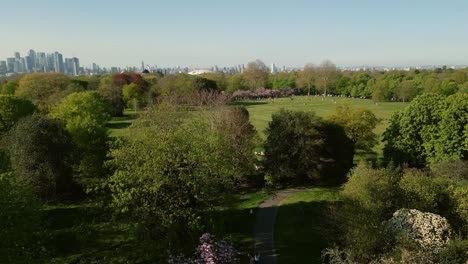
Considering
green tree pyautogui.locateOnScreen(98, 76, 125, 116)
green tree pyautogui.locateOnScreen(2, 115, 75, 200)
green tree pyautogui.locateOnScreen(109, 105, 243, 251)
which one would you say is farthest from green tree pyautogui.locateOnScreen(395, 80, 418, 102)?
green tree pyautogui.locateOnScreen(109, 105, 243, 251)

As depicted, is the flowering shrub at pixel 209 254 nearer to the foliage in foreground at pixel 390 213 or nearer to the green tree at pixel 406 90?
the foliage in foreground at pixel 390 213

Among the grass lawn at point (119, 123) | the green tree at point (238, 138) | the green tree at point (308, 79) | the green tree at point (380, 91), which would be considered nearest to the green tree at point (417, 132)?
the green tree at point (238, 138)

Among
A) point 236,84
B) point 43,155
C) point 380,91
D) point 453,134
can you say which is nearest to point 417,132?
point 453,134

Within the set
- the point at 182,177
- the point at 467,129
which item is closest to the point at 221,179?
the point at 182,177

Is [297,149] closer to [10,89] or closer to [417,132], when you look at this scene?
[417,132]

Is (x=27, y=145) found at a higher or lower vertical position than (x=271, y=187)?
higher

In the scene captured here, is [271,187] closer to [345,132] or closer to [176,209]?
[345,132]
